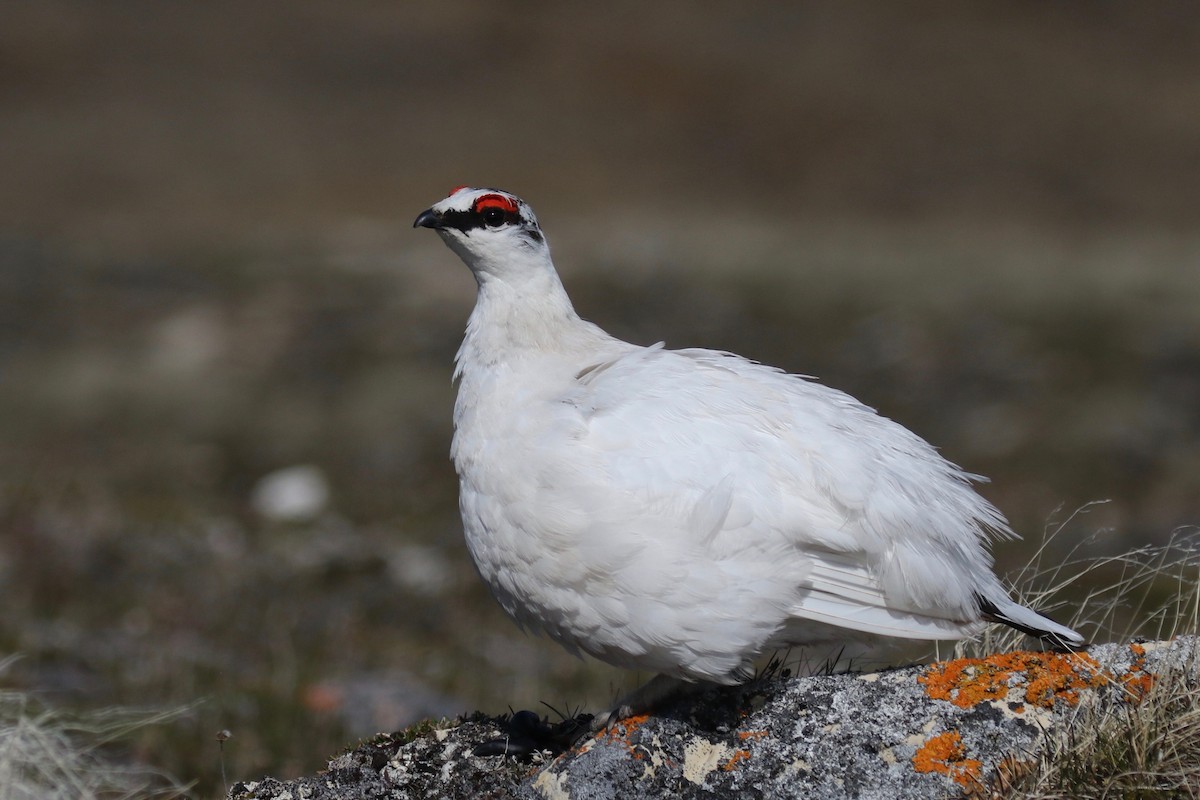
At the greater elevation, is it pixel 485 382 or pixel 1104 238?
pixel 485 382

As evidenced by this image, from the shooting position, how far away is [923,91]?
33.6 meters

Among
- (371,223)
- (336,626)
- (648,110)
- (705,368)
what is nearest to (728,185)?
(648,110)

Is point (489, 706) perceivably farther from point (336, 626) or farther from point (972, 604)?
point (972, 604)

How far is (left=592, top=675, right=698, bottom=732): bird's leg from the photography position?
3887 millimetres

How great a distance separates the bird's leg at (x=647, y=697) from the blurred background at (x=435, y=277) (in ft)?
0.38

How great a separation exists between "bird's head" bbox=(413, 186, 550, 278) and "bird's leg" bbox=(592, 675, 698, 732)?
1.62 metres

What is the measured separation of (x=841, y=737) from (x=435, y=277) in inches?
713

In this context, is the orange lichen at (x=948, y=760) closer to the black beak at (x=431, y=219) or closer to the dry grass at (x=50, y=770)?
the black beak at (x=431, y=219)

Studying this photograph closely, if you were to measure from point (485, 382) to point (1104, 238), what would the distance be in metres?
23.0

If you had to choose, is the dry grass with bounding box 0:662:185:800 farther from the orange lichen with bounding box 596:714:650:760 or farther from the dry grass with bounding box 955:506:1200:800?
the dry grass with bounding box 955:506:1200:800

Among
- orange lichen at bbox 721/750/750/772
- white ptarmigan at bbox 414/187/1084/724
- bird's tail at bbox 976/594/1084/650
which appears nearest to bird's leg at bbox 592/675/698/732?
white ptarmigan at bbox 414/187/1084/724

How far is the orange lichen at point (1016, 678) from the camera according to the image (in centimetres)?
357

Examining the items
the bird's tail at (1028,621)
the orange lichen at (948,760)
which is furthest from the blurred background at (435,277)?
the orange lichen at (948,760)

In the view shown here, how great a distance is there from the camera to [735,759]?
355 cm
